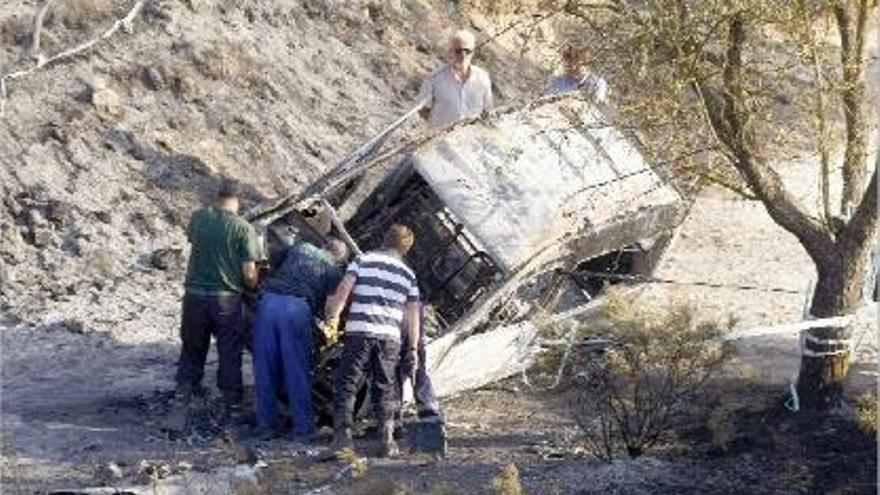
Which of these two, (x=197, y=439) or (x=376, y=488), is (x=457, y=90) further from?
(x=376, y=488)

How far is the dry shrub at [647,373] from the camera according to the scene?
966 centimetres

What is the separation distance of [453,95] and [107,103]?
337cm

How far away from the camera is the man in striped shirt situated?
9758 millimetres

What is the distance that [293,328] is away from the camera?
10.0 meters

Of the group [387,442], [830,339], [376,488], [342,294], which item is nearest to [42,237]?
[342,294]

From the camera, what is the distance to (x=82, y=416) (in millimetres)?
10484

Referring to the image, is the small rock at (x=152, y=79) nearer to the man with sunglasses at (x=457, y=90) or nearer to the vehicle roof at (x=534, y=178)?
the man with sunglasses at (x=457, y=90)

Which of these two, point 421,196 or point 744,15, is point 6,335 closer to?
point 421,196

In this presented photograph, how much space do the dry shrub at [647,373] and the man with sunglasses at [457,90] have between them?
3120 millimetres

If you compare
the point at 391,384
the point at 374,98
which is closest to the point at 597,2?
the point at 391,384

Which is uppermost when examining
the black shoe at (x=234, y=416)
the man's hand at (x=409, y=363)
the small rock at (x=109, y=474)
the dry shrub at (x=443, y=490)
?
the man's hand at (x=409, y=363)

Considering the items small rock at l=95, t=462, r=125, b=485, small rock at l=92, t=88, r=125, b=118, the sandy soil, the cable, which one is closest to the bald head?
the cable

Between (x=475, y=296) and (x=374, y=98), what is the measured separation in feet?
18.4

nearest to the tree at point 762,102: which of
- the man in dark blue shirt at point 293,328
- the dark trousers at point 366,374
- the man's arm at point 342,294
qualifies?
the man's arm at point 342,294
